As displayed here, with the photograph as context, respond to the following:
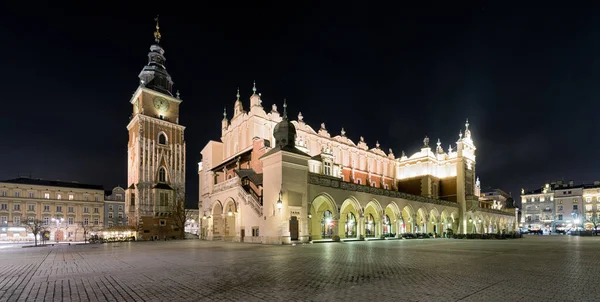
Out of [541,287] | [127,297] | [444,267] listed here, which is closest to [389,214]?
[444,267]

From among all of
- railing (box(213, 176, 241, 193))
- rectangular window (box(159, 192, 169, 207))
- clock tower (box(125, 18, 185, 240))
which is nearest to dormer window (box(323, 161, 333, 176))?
railing (box(213, 176, 241, 193))

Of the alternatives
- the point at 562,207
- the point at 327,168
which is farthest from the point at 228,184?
the point at 562,207

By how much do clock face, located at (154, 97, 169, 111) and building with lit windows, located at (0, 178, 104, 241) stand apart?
34612 millimetres

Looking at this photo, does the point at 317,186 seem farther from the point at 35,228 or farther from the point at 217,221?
the point at 35,228

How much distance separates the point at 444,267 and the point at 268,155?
73.1ft

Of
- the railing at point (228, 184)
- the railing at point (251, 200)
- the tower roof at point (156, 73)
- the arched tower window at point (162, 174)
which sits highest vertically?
the tower roof at point (156, 73)

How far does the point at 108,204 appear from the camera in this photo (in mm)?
84125

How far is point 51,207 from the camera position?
74.5 meters

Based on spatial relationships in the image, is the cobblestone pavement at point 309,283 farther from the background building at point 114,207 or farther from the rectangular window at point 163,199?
the background building at point 114,207

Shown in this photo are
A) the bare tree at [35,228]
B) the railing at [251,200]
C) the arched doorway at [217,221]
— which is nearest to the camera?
the railing at [251,200]

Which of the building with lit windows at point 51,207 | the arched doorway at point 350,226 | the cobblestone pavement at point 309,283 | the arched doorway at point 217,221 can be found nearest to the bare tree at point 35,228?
the building with lit windows at point 51,207

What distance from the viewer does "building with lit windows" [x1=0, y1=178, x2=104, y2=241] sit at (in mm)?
69562

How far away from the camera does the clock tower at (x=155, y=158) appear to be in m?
55.6

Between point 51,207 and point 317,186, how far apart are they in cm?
6778
